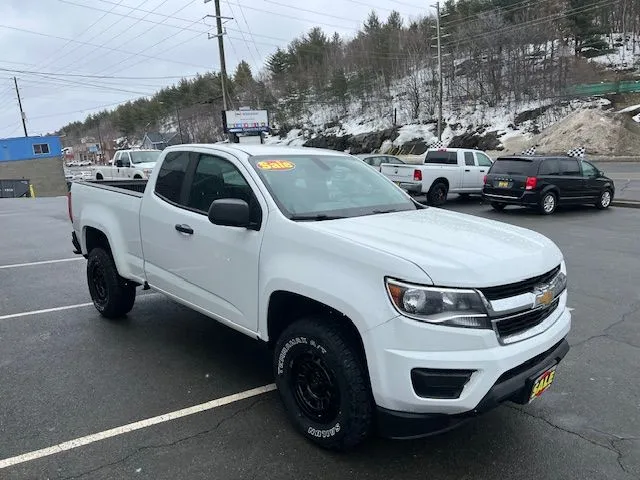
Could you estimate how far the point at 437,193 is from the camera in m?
16.2

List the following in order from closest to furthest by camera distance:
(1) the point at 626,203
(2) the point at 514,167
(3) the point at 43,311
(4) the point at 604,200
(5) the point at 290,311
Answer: (5) the point at 290,311, (3) the point at 43,311, (2) the point at 514,167, (4) the point at 604,200, (1) the point at 626,203

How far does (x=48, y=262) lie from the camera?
8508 millimetres

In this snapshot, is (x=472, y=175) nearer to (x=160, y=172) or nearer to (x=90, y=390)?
(x=160, y=172)

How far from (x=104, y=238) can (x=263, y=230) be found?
2.84 metres

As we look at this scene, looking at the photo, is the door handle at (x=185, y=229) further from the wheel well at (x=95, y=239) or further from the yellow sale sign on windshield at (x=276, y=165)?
the wheel well at (x=95, y=239)

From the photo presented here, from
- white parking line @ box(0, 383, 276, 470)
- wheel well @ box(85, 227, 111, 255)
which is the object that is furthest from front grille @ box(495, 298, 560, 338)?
wheel well @ box(85, 227, 111, 255)

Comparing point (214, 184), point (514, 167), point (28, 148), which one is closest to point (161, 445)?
point (214, 184)

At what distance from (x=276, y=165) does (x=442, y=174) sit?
13087mm

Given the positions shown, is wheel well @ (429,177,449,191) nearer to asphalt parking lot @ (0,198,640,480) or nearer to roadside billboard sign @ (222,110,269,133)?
asphalt parking lot @ (0,198,640,480)

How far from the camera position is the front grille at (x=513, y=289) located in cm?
254

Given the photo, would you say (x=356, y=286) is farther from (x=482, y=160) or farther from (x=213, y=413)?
(x=482, y=160)

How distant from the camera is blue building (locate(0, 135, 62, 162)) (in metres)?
51.7

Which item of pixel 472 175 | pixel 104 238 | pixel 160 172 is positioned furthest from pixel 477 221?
pixel 472 175

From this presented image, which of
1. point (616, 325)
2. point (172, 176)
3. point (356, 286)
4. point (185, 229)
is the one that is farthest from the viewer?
point (616, 325)
